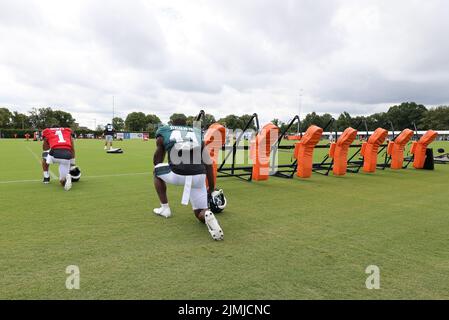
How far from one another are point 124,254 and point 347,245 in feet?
8.38

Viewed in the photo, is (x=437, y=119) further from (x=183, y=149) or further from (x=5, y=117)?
(x=5, y=117)

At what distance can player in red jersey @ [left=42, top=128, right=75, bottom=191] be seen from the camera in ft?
24.6

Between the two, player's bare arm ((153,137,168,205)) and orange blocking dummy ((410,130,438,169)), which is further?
orange blocking dummy ((410,130,438,169))

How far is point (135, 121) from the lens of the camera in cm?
12556

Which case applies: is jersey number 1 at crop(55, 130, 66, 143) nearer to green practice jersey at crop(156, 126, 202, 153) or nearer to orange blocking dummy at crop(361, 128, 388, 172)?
green practice jersey at crop(156, 126, 202, 153)

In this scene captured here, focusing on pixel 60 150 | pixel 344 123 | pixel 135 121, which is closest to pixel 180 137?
pixel 60 150

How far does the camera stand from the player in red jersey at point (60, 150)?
7500 mm

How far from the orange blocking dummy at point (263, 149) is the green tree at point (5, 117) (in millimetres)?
117639

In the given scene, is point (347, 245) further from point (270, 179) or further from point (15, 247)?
point (270, 179)

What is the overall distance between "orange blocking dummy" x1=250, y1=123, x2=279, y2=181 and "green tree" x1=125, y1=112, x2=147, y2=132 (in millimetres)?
118942

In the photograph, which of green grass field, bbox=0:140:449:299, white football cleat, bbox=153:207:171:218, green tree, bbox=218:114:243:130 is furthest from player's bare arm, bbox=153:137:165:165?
green tree, bbox=218:114:243:130

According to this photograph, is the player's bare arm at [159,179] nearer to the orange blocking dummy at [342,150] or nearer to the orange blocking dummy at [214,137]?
the orange blocking dummy at [214,137]
